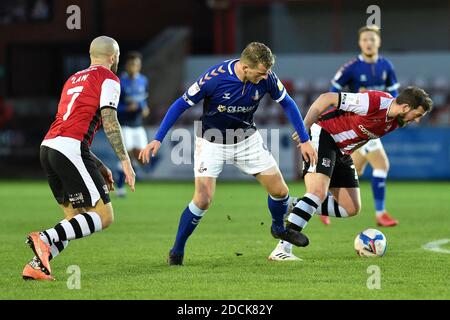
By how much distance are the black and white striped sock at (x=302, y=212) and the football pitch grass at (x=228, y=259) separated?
1.06 feet

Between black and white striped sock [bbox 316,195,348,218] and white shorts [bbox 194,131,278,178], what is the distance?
1.18 metres

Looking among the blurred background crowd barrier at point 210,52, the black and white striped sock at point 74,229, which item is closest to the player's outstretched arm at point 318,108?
the black and white striped sock at point 74,229

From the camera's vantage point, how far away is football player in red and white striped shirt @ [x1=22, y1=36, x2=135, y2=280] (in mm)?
7074

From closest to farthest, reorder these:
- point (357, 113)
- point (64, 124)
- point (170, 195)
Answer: point (64, 124)
point (357, 113)
point (170, 195)

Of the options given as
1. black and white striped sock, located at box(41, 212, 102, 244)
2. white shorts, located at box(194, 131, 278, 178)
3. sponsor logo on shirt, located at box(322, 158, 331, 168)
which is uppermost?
white shorts, located at box(194, 131, 278, 178)

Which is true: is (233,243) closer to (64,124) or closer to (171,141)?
(64,124)

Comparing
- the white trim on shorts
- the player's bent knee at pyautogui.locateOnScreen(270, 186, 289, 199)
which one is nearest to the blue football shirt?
the player's bent knee at pyautogui.locateOnScreen(270, 186, 289, 199)

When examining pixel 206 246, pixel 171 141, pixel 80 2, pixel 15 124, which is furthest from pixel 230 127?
pixel 80 2

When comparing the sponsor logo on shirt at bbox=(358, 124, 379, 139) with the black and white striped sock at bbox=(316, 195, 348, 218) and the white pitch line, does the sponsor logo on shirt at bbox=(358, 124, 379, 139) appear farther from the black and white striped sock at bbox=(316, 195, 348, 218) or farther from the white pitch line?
the white pitch line

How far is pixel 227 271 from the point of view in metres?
7.61

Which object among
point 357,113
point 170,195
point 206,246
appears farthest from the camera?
point 170,195

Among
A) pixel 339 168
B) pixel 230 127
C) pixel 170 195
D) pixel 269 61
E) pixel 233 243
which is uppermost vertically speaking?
pixel 269 61

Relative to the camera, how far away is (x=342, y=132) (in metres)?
8.71

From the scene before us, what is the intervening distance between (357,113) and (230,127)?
1177 mm
